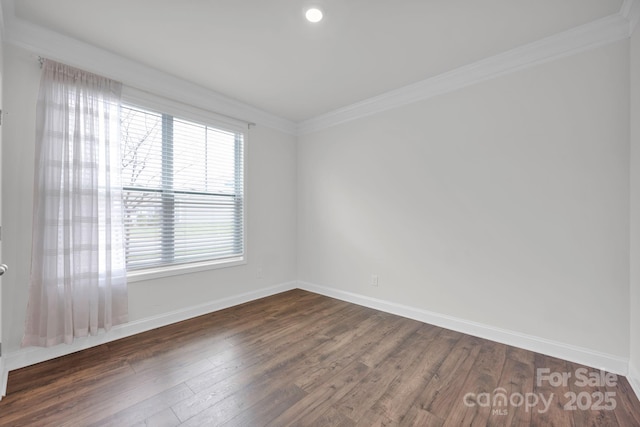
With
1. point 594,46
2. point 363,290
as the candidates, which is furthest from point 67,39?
point 594,46

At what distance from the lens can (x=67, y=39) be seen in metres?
2.18

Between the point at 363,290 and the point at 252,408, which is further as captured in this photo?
the point at 363,290

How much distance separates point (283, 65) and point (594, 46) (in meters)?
2.53

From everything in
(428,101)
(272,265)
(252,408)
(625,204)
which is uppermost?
(428,101)

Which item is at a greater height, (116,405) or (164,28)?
(164,28)

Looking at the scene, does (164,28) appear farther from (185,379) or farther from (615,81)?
(615,81)

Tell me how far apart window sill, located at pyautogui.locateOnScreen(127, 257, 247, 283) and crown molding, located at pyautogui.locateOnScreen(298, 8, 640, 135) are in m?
2.47

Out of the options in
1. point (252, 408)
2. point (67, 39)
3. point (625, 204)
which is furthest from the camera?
point (67, 39)

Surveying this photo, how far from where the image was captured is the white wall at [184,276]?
2.00 metres

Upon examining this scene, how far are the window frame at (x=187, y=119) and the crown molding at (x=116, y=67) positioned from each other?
6 cm

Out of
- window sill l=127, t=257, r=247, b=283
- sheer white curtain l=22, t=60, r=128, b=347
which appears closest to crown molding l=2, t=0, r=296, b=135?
sheer white curtain l=22, t=60, r=128, b=347

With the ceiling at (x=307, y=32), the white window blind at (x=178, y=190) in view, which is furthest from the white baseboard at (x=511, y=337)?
the ceiling at (x=307, y=32)

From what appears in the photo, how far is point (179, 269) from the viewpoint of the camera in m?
2.90

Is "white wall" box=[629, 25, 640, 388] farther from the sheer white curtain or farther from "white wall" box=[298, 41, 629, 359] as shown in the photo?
the sheer white curtain
